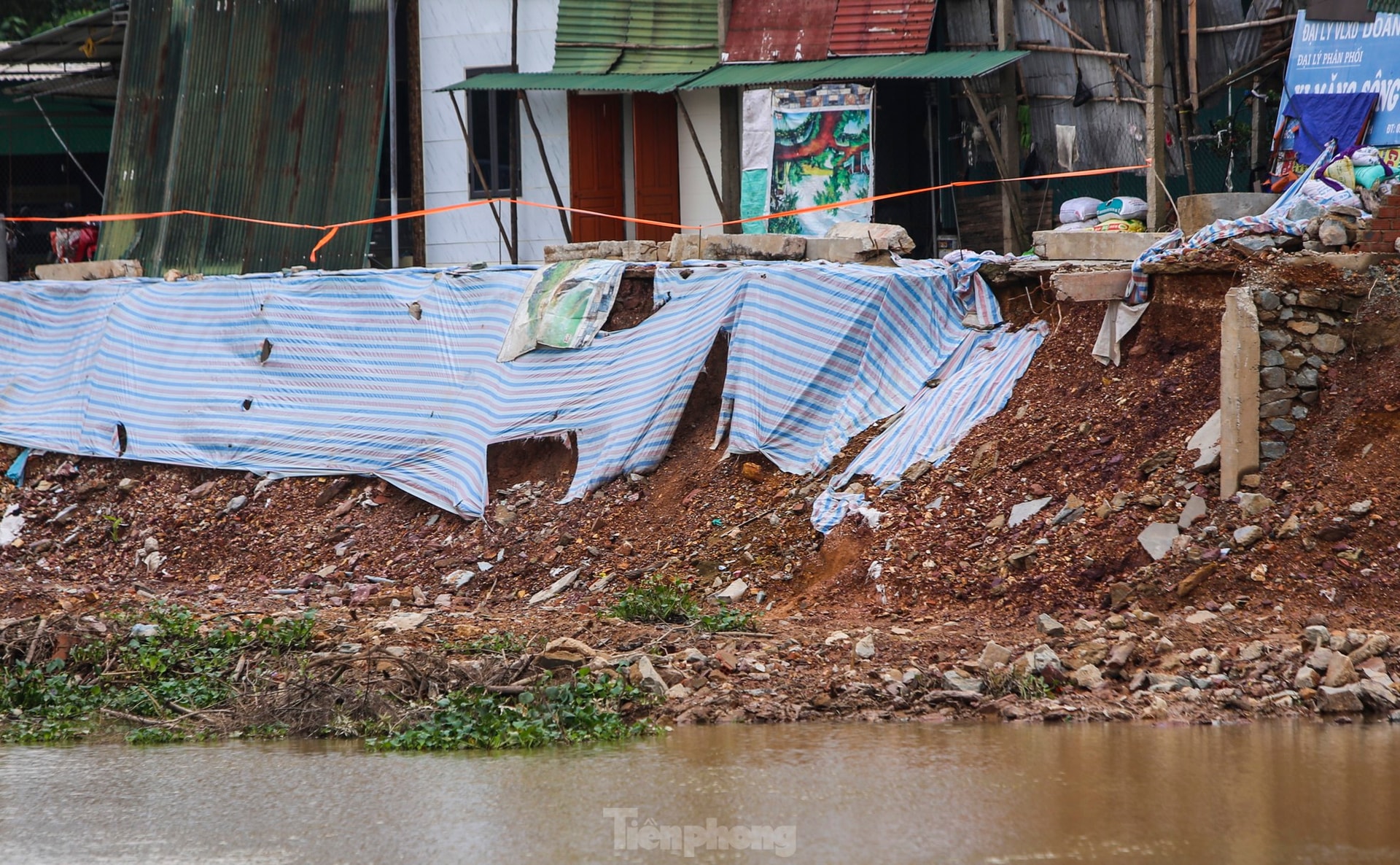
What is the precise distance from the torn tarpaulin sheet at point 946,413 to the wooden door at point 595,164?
6.52 m

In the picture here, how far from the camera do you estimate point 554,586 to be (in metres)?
9.43

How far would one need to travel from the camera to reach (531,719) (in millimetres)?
6652

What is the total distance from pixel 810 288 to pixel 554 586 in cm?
245

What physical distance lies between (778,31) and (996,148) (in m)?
2.58

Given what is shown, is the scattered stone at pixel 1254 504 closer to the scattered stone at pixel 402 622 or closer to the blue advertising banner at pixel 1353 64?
the blue advertising banner at pixel 1353 64

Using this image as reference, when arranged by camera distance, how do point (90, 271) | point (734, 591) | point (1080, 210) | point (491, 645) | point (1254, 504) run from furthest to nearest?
point (90, 271)
point (1080, 210)
point (734, 591)
point (1254, 504)
point (491, 645)

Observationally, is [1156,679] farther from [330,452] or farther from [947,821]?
[330,452]

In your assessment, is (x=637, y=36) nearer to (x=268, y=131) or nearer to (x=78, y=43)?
(x=268, y=131)

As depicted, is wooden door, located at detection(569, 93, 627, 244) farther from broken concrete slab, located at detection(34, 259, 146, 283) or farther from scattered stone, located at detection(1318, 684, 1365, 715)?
scattered stone, located at detection(1318, 684, 1365, 715)

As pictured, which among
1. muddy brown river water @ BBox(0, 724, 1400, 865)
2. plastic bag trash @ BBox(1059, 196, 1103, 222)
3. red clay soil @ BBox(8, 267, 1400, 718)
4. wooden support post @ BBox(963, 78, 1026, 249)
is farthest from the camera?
wooden support post @ BBox(963, 78, 1026, 249)

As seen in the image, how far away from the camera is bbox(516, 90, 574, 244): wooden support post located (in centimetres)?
1480

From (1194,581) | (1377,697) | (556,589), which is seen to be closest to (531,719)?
(556,589)

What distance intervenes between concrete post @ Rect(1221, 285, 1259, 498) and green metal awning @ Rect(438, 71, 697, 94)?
7.12m

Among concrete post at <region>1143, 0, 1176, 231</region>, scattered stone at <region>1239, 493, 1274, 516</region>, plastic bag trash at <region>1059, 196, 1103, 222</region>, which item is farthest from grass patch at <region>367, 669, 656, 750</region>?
plastic bag trash at <region>1059, 196, 1103, 222</region>
